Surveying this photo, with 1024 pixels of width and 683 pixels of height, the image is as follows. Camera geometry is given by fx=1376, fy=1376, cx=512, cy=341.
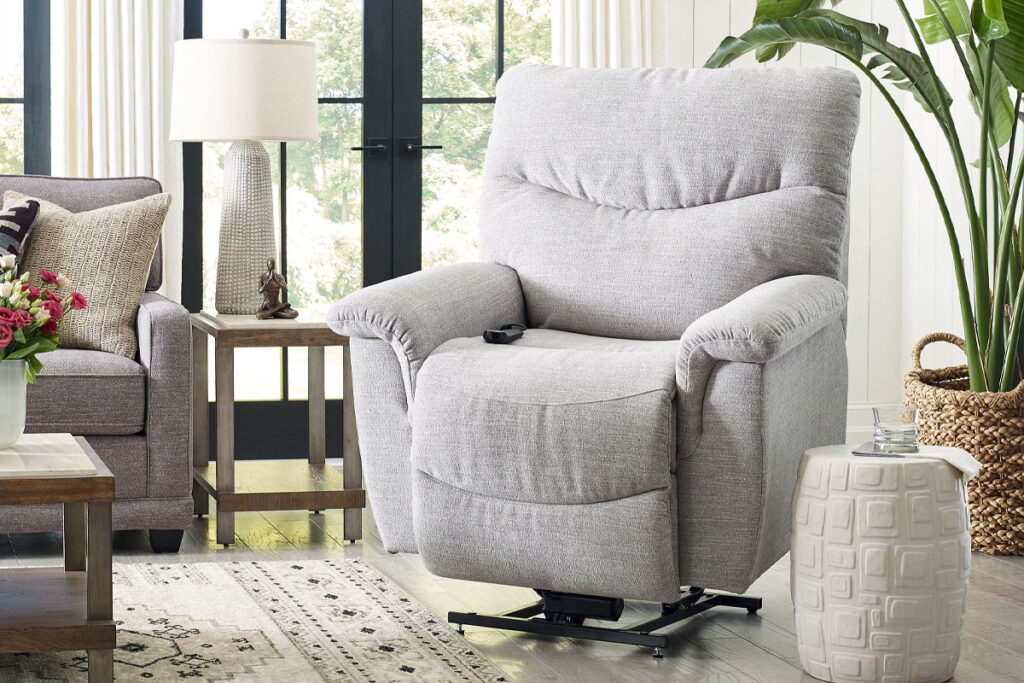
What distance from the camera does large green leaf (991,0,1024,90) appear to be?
298 cm

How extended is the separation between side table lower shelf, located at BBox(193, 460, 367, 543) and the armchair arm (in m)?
1.22

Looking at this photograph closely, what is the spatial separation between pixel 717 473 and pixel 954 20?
5.29 feet

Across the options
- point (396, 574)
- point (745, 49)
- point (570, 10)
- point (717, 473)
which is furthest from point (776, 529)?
point (570, 10)

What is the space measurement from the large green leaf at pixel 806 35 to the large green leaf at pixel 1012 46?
34cm

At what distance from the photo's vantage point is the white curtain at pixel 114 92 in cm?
394

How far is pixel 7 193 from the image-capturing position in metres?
3.35

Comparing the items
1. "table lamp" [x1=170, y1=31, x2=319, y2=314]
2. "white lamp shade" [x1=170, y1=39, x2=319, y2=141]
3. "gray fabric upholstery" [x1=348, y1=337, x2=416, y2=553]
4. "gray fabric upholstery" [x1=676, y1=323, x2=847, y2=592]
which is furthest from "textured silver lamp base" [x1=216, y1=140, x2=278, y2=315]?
"gray fabric upholstery" [x1=676, y1=323, x2=847, y2=592]

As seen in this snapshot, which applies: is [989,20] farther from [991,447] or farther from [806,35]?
[991,447]

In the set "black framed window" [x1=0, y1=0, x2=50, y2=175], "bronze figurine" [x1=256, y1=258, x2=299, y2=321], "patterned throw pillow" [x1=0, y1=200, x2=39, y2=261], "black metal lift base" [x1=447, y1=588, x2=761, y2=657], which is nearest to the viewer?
"black metal lift base" [x1=447, y1=588, x2=761, y2=657]

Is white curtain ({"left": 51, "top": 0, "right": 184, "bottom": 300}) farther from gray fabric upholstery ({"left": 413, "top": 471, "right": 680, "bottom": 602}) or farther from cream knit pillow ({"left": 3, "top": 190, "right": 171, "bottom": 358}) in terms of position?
gray fabric upholstery ({"left": 413, "top": 471, "right": 680, "bottom": 602})

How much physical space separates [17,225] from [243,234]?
0.54 metres

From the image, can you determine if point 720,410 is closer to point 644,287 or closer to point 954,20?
point 644,287

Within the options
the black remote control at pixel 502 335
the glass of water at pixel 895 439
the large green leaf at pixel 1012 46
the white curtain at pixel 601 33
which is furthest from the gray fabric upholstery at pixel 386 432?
the white curtain at pixel 601 33

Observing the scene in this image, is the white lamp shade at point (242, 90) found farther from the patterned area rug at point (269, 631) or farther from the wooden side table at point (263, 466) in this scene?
the patterned area rug at point (269, 631)
